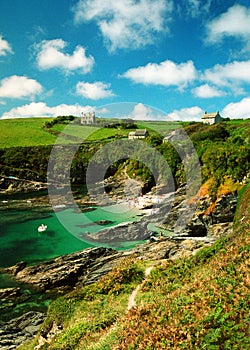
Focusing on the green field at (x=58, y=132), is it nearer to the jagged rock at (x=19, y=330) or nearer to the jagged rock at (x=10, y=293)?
the jagged rock at (x=10, y=293)

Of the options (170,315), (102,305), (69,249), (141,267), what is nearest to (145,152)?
(69,249)

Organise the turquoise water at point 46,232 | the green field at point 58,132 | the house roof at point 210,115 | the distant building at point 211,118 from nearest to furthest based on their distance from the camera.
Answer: the turquoise water at point 46,232 < the green field at point 58,132 < the distant building at point 211,118 < the house roof at point 210,115

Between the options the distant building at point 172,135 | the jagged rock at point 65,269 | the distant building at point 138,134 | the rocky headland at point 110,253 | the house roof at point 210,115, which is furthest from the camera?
the house roof at point 210,115

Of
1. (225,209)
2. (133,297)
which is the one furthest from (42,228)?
(133,297)

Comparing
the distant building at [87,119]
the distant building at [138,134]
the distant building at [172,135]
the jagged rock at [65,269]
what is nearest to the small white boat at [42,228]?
the jagged rock at [65,269]

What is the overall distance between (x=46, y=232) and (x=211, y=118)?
7804cm

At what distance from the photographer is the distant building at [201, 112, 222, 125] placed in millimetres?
103069

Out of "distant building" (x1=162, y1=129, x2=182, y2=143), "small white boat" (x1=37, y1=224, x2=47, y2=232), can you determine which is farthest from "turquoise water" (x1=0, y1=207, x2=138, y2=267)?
"distant building" (x1=162, y1=129, x2=182, y2=143)

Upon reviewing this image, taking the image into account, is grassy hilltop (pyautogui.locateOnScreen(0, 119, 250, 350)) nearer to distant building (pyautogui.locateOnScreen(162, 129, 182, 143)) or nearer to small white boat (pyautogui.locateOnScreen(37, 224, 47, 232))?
small white boat (pyautogui.locateOnScreen(37, 224, 47, 232))

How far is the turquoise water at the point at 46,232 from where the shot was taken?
1296 inches

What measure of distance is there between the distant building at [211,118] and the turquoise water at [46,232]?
207 ft

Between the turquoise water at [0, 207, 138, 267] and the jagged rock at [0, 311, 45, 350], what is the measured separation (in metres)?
10.3

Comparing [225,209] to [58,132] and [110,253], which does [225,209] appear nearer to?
[110,253]

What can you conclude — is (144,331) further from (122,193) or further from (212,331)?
(122,193)
